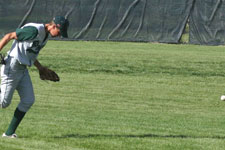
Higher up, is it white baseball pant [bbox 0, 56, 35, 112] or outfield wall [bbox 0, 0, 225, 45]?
white baseball pant [bbox 0, 56, 35, 112]

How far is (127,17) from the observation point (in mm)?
24750

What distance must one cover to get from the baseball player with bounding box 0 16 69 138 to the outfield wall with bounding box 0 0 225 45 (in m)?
15.7

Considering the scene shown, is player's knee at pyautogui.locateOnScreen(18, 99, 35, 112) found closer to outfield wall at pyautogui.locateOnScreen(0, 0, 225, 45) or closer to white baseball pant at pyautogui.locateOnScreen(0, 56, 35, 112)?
white baseball pant at pyautogui.locateOnScreen(0, 56, 35, 112)

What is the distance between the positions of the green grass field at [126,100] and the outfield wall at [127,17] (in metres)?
0.52

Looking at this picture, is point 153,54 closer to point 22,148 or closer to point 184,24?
point 184,24

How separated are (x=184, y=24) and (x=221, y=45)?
1883mm

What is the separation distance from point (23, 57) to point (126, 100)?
614cm

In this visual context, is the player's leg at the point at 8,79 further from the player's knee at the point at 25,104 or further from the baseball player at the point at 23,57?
the player's knee at the point at 25,104

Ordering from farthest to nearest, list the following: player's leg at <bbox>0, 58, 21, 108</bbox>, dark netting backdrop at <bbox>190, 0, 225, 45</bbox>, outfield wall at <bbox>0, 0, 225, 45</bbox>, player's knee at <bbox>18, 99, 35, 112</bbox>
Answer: dark netting backdrop at <bbox>190, 0, 225, 45</bbox>, outfield wall at <bbox>0, 0, 225, 45</bbox>, player's knee at <bbox>18, 99, 35, 112</bbox>, player's leg at <bbox>0, 58, 21, 108</bbox>

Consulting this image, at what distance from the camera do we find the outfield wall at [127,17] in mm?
24234

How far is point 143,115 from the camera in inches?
474

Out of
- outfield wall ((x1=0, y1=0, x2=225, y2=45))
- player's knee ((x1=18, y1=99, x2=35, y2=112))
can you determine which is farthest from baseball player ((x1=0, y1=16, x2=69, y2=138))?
outfield wall ((x1=0, y1=0, x2=225, y2=45))

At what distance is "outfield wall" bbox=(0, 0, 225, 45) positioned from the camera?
954 inches

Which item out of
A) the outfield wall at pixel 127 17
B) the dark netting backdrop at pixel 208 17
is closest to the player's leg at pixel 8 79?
the outfield wall at pixel 127 17
